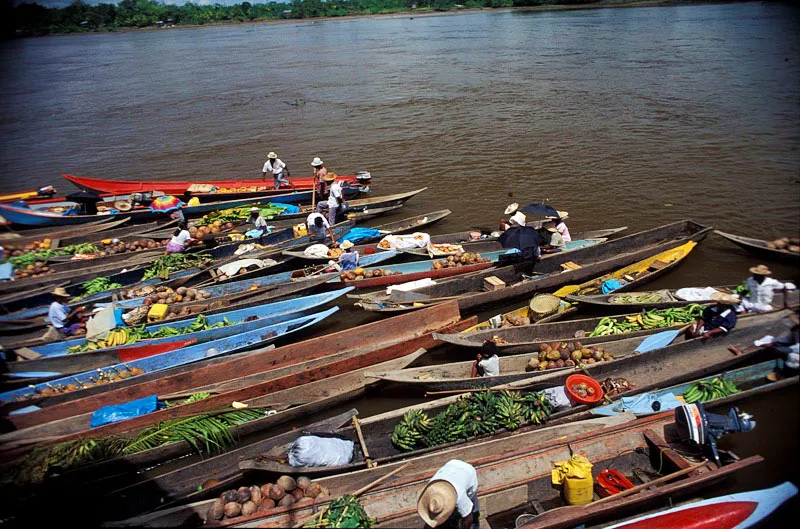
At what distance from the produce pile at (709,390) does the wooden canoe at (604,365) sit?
0.55 ft

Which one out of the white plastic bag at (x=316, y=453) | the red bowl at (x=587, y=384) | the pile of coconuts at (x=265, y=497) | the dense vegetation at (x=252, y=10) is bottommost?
the pile of coconuts at (x=265, y=497)

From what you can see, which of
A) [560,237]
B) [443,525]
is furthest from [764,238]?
[443,525]

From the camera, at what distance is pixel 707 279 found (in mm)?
9234

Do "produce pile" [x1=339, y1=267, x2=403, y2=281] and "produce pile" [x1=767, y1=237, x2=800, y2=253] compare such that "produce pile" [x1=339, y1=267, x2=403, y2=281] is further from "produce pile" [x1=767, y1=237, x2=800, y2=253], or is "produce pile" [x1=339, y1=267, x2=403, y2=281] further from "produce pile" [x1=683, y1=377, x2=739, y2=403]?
"produce pile" [x1=767, y1=237, x2=800, y2=253]

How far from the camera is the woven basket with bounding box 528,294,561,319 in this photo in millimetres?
7766

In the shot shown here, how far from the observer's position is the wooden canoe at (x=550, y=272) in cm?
839

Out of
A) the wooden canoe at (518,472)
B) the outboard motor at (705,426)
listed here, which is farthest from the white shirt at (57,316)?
the outboard motor at (705,426)

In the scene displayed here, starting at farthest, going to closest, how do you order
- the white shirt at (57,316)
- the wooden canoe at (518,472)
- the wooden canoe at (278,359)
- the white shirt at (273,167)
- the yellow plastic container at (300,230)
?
the white shirt at (273,167) → the yellow plastic container at (300,230) → the white shirt at (57,316) → the wooden canoe at (278,359) → the wooden canoe at (518,472)

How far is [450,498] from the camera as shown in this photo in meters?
3.99

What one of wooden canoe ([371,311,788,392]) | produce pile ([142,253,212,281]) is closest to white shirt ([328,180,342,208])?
produce pile ([142,253,212,281])

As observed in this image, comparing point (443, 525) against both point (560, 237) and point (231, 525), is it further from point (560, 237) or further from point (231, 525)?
point (560, 237)

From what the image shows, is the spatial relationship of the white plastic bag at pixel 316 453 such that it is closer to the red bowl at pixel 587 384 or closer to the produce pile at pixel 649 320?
the red bowl at pixel 587 384

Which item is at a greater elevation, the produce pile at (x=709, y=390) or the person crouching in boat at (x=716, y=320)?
the person crouching in boat at (x=716, y=320)

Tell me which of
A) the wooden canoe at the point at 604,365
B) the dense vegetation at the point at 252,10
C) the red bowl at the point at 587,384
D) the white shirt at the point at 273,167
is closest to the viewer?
the red bowl at the point at 587,384
